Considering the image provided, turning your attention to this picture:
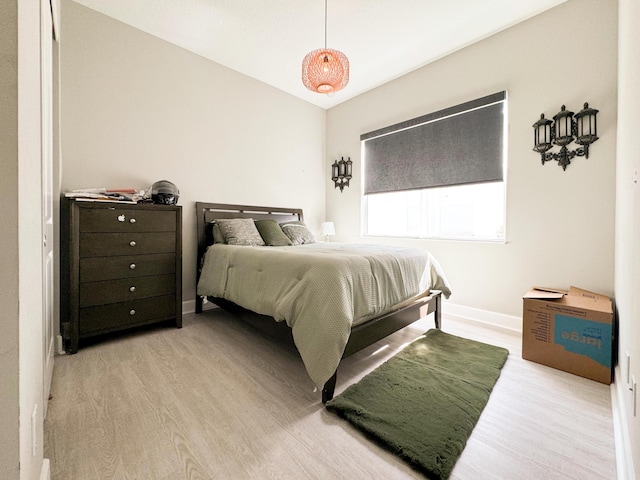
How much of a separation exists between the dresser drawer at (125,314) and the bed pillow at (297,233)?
A: 142cm

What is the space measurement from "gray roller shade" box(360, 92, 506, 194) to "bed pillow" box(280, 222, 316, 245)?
3.80 ft

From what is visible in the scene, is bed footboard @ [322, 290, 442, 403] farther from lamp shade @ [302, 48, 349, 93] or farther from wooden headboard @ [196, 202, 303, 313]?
wooden headboard @ [196, 202, 303, 313]

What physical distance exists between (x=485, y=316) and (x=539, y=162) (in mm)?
1539

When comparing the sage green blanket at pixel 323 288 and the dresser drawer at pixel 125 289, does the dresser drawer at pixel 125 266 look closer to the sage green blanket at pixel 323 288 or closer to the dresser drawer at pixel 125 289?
the dresser drawer at pixel 125 289

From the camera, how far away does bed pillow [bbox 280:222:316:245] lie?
3338mm

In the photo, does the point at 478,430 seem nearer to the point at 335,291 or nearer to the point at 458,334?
the point at 335,291

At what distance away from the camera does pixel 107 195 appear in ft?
7.38

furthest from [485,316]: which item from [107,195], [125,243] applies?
[107,195]

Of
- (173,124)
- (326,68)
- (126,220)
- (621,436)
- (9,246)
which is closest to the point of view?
(9,246)

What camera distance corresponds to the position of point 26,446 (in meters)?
0.69

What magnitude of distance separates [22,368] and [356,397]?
139cm

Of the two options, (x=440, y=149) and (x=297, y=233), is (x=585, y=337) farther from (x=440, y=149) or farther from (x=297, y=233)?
(x=297, y=233)

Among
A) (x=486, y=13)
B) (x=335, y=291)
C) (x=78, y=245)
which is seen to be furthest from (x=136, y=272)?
(x=486, y=13)

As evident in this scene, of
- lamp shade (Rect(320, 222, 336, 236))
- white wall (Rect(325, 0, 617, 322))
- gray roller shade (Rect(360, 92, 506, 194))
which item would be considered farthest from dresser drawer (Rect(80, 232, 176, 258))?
white wall (Rect(325, 0, 617, 322))
